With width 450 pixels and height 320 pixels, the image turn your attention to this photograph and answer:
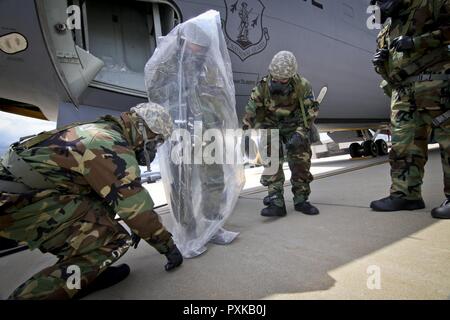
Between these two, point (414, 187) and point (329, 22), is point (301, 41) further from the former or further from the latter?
point (414, 187)

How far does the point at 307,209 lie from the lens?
7.34 feet

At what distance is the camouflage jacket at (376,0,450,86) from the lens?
71.8 inches

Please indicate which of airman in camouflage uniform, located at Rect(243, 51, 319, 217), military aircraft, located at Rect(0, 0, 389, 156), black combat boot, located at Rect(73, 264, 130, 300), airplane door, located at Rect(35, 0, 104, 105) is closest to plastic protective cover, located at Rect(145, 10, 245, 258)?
black combat boot, located at Rect(73, 264, 130, 300)

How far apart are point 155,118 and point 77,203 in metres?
0.51

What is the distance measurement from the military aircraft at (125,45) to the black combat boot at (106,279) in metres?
1.56

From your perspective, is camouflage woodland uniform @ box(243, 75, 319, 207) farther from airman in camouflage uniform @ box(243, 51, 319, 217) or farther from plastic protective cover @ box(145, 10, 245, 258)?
plastic protective cover @ box(145, 10, 245, 258)

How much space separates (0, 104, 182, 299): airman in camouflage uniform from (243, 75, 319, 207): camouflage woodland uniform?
1.22 m

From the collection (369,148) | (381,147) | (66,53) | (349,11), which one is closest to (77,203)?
(66,53)

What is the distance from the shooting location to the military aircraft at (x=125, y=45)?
2266 millimetres

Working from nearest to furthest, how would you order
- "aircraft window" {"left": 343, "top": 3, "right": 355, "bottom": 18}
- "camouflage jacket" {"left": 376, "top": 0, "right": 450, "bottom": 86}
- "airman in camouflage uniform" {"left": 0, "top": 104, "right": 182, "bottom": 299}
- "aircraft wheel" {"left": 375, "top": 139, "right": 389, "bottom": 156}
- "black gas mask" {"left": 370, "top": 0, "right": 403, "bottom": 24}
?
"airman in camouflage uniform" {"left": 0, "top": 104, "right": 182, "bottom": 299} → "camouflage jacket" {"left": 376, "top": 0, "right": 450, "bottom": 86} → "black gas mask" {"left": 370, "top": 0, "right": 403, "bottom": 24} → "aircraft window" {"left": 343, "top": 3, "right": 355, "bottom": 18} → "aircraft wheel" {"left": 375, "top": 139, "right": 389, "bottom": 156}

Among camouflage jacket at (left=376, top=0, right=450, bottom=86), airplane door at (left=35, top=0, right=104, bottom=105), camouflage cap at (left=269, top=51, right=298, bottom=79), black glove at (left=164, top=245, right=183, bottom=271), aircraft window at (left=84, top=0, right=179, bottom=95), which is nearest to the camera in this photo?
black glove at (left=164, top=245, right=183, bottom=271)

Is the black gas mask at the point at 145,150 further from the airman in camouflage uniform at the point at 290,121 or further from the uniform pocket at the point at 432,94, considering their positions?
the uniform pocket at the point at 432,94

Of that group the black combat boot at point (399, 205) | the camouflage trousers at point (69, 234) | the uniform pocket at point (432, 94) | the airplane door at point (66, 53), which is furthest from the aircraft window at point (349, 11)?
the camouflage trousers at point (69, 234)
